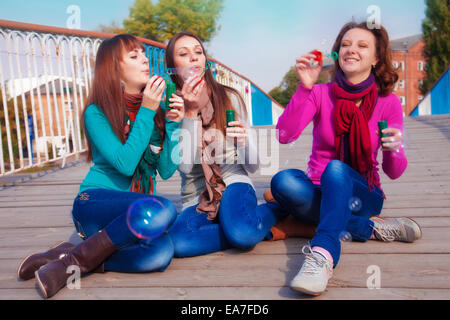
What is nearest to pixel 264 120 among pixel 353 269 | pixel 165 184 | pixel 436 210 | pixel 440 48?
pixel 165 184

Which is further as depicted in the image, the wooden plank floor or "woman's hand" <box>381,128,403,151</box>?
"woman's hand" <box>381,128,403,151</box>

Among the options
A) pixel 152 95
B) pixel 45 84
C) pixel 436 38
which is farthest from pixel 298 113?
pixel 436 38

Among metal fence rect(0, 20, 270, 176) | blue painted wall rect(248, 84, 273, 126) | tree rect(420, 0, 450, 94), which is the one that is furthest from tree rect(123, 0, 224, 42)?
metal fence rect(0, 20, 270, 176)

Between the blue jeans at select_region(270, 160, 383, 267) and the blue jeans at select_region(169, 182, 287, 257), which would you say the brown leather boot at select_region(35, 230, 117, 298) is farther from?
the blue jeans at select_region(270, 160, 383, 267)

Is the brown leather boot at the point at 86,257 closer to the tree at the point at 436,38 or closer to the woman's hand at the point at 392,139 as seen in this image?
the woman's hand at the point at 392,139

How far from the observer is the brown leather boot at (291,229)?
2.12m

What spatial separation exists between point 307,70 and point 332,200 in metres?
0.66

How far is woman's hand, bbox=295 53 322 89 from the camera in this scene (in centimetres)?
194

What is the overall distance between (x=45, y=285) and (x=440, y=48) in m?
37.3

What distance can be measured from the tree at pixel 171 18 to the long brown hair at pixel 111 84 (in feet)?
101

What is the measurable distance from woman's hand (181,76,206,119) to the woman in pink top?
18.6 inches

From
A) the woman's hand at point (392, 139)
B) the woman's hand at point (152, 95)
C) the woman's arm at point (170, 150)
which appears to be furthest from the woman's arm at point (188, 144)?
the woman's hand at point (392, 139)

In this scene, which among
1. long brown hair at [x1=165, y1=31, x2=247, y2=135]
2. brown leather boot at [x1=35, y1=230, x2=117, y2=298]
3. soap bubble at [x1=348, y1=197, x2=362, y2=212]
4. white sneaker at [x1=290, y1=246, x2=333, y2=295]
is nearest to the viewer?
white sneaker at [x1=290, y1=246, x2=333, y2=295]
